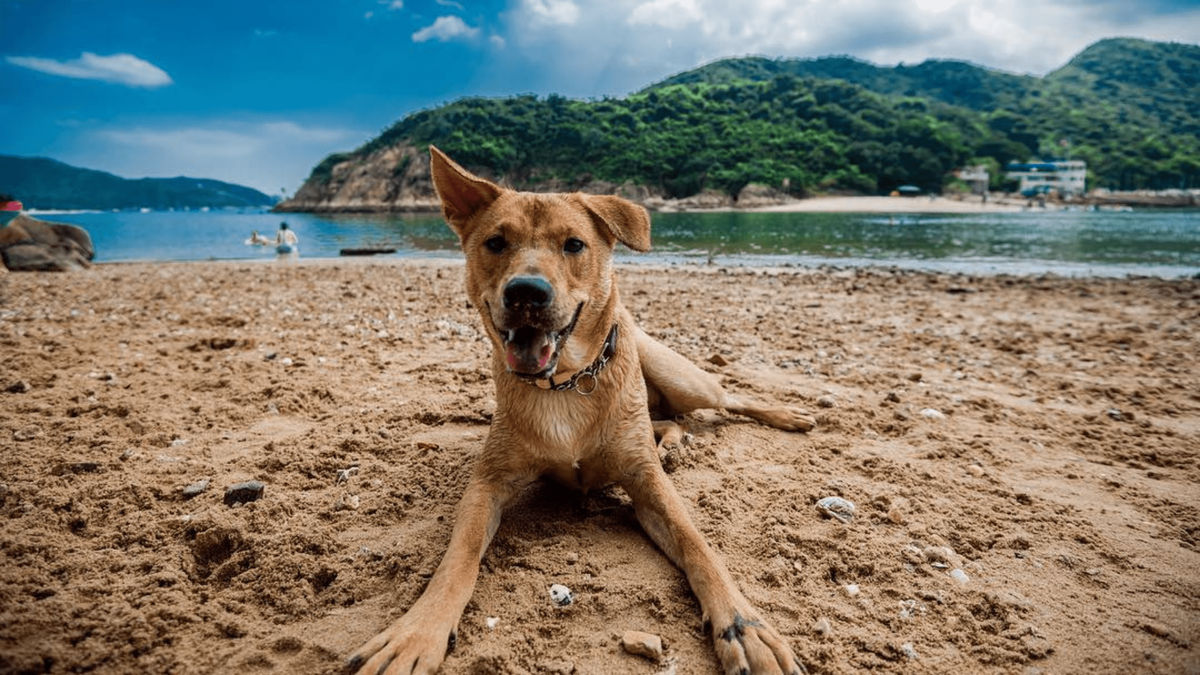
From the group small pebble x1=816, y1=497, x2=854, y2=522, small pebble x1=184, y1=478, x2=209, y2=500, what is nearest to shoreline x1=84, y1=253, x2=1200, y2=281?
small pebble x1=816, y1=497, x2=854, y2=522

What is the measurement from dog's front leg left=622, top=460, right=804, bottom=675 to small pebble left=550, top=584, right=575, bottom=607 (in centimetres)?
57

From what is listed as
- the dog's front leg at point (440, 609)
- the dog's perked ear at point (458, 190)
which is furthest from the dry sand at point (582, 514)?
the dog's perked ear at point (458, 190)

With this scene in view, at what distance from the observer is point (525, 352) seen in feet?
9.11

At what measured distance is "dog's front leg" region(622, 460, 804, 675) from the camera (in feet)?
6.91

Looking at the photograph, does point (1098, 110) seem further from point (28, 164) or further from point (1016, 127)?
point (28, 164)

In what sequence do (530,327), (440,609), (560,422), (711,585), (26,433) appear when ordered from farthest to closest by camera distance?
1. (26,433)
2. (560,422)
3. (530,327)
4. (711,585)
5. (440,609)

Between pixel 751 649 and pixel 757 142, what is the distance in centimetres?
10115

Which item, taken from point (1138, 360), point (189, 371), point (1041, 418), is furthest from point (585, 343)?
point (1138, 360)

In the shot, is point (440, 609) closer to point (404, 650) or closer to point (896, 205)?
point (404, 650)

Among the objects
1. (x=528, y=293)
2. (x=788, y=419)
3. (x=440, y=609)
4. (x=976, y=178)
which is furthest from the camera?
(x=976, y=178)

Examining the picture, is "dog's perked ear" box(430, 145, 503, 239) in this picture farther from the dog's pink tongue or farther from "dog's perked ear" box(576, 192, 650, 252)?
the dog's pink tongue

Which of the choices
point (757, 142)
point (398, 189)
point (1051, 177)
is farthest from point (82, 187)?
point (1051, 177)

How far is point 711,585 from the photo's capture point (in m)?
2.42

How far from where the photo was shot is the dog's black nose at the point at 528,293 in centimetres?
266
